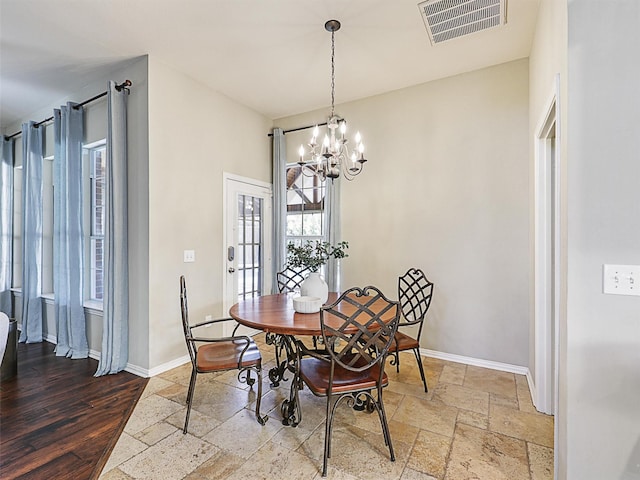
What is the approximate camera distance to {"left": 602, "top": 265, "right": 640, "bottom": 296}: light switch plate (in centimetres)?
135

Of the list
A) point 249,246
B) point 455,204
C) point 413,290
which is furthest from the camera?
point 249,246

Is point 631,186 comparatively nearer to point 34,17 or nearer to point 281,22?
point 281,22

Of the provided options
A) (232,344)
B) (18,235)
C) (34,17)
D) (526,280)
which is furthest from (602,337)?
(18,235)

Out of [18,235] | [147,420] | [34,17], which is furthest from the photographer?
[18,235]

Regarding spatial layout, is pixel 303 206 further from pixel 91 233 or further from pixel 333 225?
pixel 91 233

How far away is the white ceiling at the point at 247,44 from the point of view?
2401mm

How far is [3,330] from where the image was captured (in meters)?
1.55

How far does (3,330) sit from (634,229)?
2888 millimetres

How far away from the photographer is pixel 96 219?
3826mm

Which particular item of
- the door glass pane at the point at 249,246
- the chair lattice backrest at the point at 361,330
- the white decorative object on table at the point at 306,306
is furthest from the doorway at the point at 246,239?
the chair lattice backrest at the point at 361,330

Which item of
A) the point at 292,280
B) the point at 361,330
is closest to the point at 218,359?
the point at 361,330

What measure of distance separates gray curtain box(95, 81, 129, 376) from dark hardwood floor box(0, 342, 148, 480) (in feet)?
0.82

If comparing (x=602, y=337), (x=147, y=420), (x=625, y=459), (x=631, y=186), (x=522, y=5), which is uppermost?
(x=522, y=5)

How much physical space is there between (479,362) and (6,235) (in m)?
6.25
